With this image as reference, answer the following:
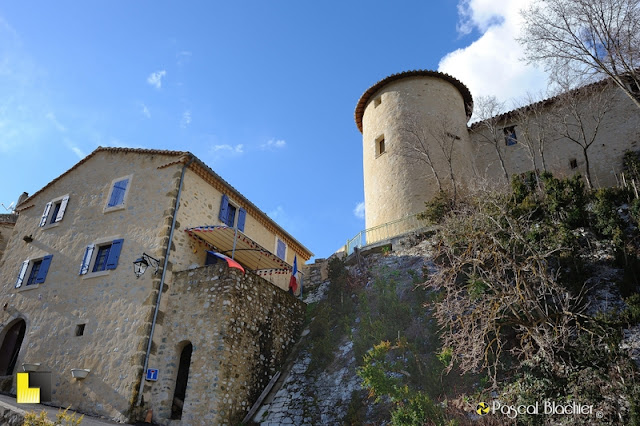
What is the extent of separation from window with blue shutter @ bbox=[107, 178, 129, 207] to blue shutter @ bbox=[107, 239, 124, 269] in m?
1.72

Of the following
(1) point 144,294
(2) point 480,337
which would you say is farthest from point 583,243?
(1) point 144,294

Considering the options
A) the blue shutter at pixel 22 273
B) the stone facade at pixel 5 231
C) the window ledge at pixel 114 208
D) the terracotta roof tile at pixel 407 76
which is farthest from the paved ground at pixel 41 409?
the terracotta roof tile at pixel 407 76

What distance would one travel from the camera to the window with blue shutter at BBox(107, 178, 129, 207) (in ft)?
50.4

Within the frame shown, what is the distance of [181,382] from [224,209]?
6.31 meters

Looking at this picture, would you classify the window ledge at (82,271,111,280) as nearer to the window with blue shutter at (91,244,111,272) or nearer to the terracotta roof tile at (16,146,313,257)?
the window with blue shutter at (91,244,111,272)

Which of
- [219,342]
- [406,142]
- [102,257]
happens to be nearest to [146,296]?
[219,342]

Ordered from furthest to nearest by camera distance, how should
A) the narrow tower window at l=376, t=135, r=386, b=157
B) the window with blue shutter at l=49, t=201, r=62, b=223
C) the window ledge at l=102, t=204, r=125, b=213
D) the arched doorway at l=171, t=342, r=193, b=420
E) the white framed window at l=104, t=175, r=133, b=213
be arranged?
1. the narrow tower window at l=376, t=135, r=386, b=157
2. the window with blue shutter at l=49, t=201, r=62, b=223
3. the white framed window at l=104, t=175, r=133, b=213
4. the window ledge at l=102, t=204, r=125, b=213
5. the arched doorway at l=171, t=342, r=193, b=420

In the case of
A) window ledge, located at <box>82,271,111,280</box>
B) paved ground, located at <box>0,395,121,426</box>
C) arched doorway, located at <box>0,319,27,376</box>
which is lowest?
paved ground, located at <box>0,395,121,426</box>

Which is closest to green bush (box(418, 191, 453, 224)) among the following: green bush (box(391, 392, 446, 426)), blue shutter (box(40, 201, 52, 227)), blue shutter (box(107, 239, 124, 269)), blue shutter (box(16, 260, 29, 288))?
green bush (box(391, 392, 446, 426))

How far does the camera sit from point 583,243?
1167 cm

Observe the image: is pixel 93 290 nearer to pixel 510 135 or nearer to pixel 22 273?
pixel 22 273

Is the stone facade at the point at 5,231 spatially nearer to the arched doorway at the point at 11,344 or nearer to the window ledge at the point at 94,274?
the arched doorway at the point at 11,344

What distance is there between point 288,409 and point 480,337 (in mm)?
5427

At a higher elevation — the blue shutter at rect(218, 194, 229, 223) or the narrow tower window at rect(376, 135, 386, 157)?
the narrow tower window at rect(376, 135, 386, 157)
